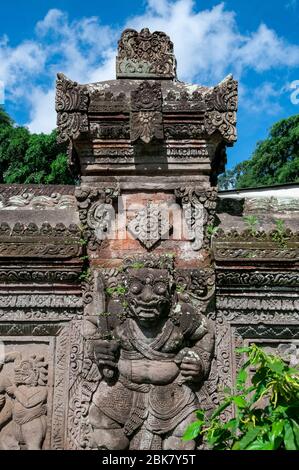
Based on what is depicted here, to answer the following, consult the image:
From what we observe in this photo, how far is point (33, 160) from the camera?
22250 mm

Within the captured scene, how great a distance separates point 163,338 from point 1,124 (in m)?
22.7

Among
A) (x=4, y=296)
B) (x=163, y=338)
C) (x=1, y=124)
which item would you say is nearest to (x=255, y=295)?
(x=163, y=338)

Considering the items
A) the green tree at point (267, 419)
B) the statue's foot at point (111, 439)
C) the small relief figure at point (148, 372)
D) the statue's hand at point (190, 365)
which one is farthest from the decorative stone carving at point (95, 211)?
the green tree at point (267, 419)

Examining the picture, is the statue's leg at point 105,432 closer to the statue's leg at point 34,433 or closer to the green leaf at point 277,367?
the statue's leg at point 34,433

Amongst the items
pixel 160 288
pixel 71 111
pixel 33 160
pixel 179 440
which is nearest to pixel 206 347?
pixel 160 288

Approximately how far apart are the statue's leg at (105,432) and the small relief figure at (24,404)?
481mm

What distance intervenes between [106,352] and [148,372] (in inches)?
15.6

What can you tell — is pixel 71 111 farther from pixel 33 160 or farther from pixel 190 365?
pixel 33 160

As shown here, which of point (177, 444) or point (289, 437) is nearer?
point (289, 437)

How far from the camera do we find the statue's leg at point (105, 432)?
4.16 metres

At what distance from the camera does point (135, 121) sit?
465 centimetres
